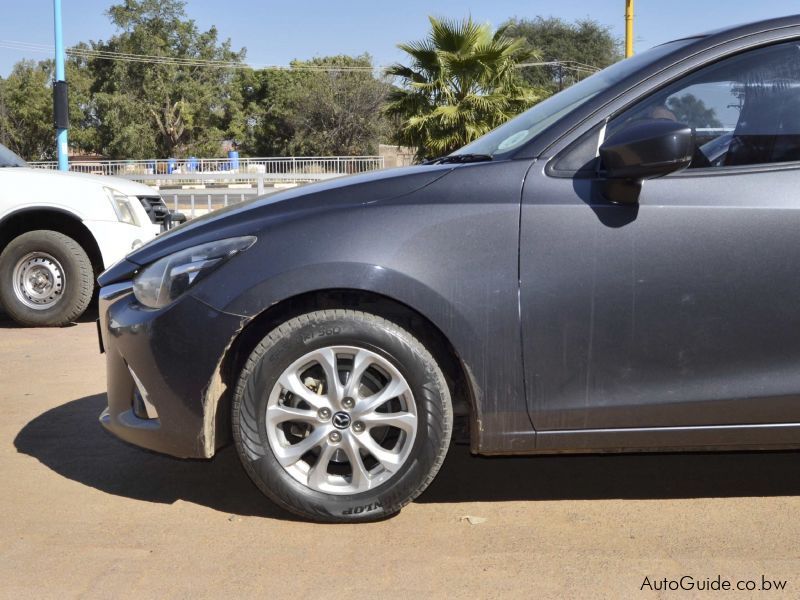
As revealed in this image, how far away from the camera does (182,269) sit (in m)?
3.38

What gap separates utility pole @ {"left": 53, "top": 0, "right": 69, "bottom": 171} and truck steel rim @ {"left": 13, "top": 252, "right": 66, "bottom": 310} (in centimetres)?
620

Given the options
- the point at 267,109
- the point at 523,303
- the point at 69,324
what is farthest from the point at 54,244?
the point at 267,109

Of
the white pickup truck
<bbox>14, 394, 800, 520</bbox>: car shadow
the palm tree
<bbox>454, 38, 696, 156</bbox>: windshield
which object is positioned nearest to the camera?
<bbox>454, 38, 696, 156</bbox>: windshield

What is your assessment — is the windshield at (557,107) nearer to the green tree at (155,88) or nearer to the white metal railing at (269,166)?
the white metal railing at (269,166)

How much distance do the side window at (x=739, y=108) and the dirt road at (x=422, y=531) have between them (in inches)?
51.2

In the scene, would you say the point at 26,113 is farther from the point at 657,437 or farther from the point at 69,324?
the point at 657,437

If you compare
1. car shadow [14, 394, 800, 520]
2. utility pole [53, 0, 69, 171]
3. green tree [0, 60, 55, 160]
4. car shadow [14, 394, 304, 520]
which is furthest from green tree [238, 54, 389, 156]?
car shadow [14, 394, 800, 520]

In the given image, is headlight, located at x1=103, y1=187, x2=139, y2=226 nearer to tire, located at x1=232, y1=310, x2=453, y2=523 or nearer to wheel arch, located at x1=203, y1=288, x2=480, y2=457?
wheel arch, located at x1=203, y1=288, x2=480, y2=457

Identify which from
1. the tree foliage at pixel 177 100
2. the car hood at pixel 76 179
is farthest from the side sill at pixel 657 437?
the tree foliage at pixel 177 100

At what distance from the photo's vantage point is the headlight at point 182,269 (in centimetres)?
334

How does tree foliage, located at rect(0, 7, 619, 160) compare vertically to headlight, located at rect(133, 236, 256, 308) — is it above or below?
above

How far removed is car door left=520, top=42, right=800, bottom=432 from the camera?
3230mm

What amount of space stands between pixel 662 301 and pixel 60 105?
39.8 feet

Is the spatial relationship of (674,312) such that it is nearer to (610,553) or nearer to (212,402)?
(610,553)
